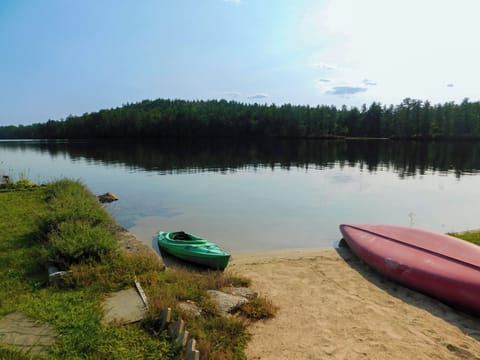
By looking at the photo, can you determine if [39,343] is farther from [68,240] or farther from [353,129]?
[353,129]

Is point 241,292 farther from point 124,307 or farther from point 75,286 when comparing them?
point 75,286

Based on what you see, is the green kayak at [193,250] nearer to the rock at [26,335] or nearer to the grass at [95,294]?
the grass at [95,294]

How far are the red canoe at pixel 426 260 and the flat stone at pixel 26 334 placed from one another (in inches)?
299

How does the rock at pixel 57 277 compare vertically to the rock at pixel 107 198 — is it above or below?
above

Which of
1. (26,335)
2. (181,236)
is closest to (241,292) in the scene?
(26,335)

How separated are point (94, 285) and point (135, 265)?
3.21 feet

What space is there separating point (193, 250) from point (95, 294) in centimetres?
431

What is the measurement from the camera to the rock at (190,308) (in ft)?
15.7

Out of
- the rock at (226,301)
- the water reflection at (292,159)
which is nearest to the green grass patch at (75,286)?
the rock at (226,301)

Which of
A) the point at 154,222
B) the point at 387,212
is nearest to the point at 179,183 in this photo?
the point at 154,222

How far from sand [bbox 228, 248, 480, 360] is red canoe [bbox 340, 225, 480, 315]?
27 cm

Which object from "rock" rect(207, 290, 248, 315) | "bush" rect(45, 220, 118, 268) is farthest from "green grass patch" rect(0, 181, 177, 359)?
"rock" rect(207, 290, 248, 315)

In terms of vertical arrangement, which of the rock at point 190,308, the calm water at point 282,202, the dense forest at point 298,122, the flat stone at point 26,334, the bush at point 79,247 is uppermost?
the dense forest at point 298,122

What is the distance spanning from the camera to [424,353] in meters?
4.60
